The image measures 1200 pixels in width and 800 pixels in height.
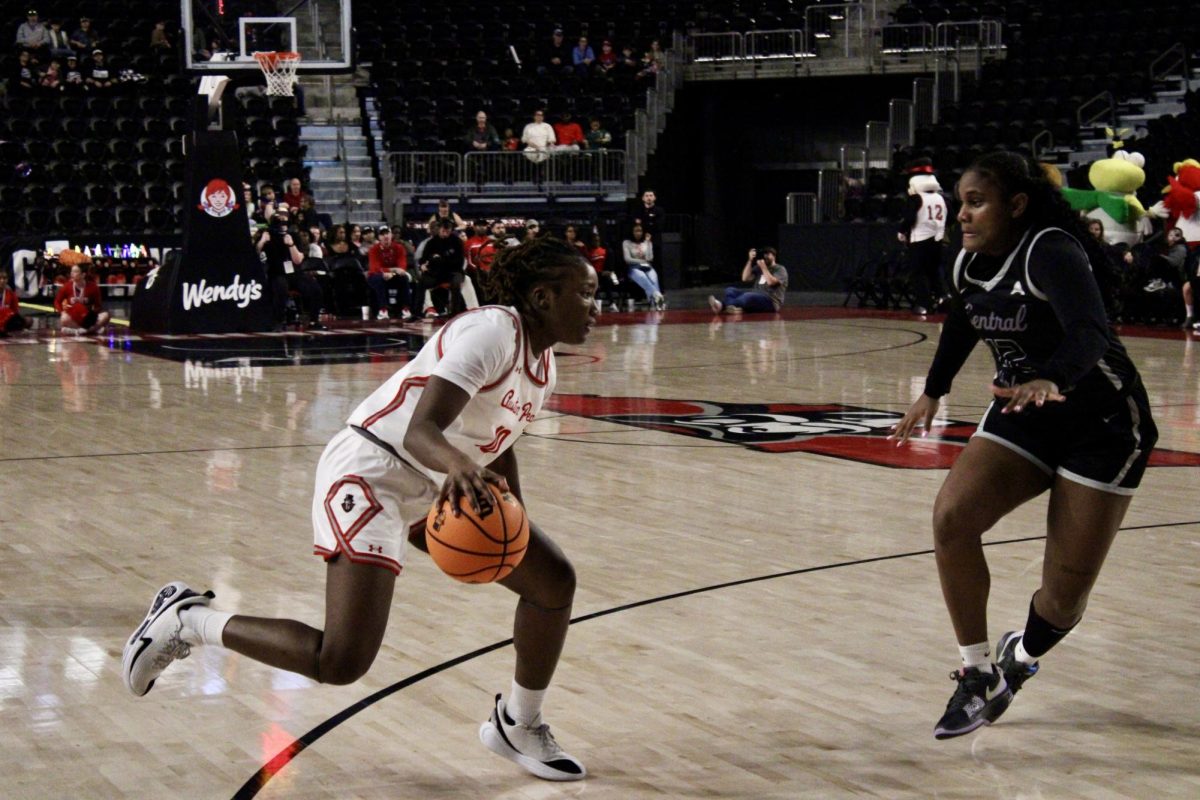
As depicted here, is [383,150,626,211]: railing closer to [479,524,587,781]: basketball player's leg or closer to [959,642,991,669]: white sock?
[959,642,991,669]: white sock

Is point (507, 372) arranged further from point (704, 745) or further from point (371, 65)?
point (371, 65)

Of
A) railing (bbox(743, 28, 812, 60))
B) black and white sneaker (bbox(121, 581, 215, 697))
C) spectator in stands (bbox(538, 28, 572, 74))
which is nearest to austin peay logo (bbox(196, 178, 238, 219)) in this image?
spectator in stands (bbox(538, 28, 572, 74))

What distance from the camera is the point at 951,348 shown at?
4281 mm

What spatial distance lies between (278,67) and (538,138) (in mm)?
7864

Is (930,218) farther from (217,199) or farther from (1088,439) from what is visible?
(1088,439)

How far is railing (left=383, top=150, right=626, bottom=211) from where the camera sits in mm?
25078

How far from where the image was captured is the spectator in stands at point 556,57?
2767cm

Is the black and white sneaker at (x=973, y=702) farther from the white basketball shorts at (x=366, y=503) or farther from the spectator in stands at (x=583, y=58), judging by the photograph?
the spectator in stands at (x=583, y=58)

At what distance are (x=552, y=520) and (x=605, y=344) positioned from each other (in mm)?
9492

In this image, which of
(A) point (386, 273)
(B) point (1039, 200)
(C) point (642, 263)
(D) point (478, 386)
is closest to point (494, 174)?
(C) point (642, 263)

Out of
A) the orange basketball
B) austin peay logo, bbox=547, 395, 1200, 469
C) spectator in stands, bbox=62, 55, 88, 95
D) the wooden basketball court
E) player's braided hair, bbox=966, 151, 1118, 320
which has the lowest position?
austin peay logo, bbox=547, 395, 1200, 469

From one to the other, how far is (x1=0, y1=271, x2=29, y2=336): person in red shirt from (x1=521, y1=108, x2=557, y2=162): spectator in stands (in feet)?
30.7

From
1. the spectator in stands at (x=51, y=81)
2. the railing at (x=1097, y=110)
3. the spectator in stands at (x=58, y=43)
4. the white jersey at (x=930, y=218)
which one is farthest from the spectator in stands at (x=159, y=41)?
the railing at (x=1097, y=110)

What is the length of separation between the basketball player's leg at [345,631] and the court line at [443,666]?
0.97ft
